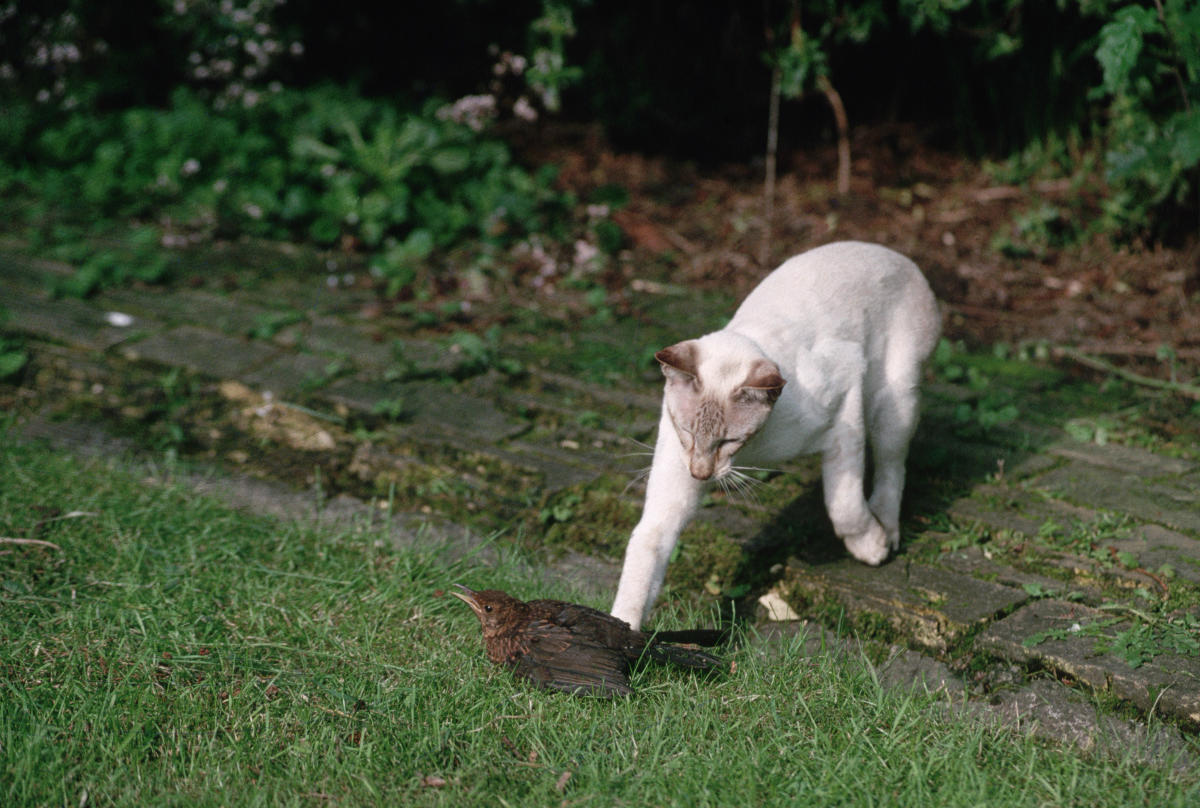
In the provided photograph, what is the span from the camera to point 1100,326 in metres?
5.04

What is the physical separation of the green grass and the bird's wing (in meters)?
0.04

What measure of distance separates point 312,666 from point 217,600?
17.8 inches

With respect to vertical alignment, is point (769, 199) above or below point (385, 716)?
above

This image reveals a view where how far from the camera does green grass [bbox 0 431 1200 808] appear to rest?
2.20 metres

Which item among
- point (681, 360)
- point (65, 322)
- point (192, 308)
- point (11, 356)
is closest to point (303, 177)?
point (192, 308)

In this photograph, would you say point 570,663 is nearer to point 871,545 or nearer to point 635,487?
point 871,545

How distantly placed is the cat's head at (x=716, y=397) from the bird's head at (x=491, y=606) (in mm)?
561

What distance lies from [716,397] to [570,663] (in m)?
0.73

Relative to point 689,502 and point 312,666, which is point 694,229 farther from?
point 312,666

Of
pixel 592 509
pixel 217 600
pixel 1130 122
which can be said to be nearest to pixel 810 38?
pixel 1130 122

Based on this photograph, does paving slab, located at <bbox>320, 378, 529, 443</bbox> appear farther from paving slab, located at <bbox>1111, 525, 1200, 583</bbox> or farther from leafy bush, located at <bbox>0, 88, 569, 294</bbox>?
paving slab, located at <bbox>1111, 525, 1200, 583</bbox>

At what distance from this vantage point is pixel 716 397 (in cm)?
268

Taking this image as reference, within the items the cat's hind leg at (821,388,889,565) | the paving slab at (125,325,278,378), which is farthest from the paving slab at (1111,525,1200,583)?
the paving slab at (125,325,278,378)

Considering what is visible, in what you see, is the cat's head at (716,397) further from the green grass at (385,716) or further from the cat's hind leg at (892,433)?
the cat's hind leg at (892,433)
